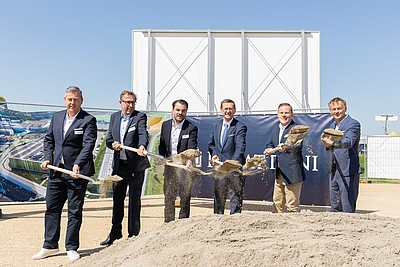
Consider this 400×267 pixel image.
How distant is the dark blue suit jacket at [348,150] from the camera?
15.6 ft

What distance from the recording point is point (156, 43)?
10625 millimetres

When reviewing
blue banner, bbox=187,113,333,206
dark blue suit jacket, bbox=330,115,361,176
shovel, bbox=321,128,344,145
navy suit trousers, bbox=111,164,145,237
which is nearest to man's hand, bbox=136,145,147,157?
navy suit trousers, bbox=111,164,145,237

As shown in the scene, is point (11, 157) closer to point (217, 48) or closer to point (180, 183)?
point (180, 183)

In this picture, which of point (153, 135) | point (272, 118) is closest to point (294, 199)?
point (272, 118)

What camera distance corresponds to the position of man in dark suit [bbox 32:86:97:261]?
434 centimetres

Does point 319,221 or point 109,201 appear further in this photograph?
point 109,201

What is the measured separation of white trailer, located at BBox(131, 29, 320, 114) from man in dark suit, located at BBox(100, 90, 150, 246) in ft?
18.2

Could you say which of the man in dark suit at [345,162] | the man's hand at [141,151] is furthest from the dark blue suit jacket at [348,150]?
the man's hand at [141,151]

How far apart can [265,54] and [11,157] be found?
22.5ft

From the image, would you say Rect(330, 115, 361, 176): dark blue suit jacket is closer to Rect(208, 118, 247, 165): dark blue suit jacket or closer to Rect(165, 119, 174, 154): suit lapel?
Rect(208, 118, 247, 165): dark blue suit jacket

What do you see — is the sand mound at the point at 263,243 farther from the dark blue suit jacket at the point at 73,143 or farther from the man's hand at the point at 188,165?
the dark blue suit jacket at the point at 73,143

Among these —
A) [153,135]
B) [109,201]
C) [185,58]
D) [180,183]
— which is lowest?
[109,201]

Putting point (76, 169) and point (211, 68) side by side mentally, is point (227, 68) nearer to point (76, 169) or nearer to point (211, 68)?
point (211, 68)

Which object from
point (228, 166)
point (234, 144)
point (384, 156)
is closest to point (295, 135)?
point (234, 144)
